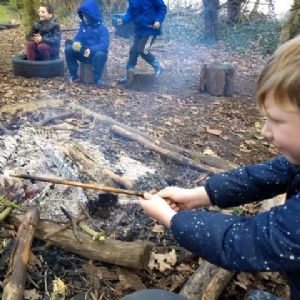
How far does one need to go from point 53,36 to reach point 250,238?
6759mm

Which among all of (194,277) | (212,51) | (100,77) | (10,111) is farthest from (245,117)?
(212,51)

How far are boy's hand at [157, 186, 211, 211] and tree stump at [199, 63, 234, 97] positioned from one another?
17.0ft

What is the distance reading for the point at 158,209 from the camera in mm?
2033

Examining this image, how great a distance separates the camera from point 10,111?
16.7 ft

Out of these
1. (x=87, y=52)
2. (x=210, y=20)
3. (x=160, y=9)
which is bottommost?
(x=87, y=52)

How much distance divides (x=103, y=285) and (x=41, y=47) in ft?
18.7

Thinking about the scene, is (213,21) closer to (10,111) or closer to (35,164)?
(10,111)

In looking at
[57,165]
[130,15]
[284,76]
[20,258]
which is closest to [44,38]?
[130,15]

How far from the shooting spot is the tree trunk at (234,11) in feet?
41.8

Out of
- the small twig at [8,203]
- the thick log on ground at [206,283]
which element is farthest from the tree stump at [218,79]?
the small twig at [8,203]

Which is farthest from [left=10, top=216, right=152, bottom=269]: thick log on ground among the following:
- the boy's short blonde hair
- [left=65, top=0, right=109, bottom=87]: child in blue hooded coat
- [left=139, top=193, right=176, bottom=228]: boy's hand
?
[left=65, top=0, right=109, bottom=87]: child in blue hooded coat

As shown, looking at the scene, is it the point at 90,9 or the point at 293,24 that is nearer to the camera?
the point at 90,9

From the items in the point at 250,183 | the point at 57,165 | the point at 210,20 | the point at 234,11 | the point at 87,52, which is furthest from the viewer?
the point at 234,11

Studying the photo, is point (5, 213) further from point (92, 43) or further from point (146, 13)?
point (146, 13)
